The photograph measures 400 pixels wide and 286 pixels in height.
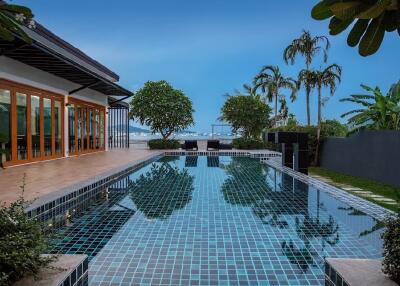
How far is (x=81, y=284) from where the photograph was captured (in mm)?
3082

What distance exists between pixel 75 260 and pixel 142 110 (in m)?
20.9

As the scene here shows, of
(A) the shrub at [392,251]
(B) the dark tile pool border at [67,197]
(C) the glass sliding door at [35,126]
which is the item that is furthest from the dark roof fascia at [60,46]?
(A) the shrub at [392,251]

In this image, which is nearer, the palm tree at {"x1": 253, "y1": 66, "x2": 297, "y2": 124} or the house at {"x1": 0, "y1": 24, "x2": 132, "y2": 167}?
the house at {"x1": 0, "y1": 24, "x2": 132, "y2": 167}

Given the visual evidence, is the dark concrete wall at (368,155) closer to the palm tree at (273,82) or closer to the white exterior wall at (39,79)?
the white exterior wall at (39,79)

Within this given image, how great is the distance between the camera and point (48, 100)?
14.4 meters

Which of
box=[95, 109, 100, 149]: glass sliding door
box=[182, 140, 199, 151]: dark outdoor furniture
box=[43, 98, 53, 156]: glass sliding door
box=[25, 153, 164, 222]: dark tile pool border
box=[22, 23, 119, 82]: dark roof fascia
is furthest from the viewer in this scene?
box=[182, 140, 199, 151]: dark outdoor furniture

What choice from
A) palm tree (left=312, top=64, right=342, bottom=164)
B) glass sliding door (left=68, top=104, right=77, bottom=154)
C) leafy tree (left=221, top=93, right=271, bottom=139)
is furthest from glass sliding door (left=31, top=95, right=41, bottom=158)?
leafy tree (left=221, top=93, right=271, bottom=139)

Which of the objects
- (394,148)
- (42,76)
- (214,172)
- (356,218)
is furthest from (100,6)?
(356,218)

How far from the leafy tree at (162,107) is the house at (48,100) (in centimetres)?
230

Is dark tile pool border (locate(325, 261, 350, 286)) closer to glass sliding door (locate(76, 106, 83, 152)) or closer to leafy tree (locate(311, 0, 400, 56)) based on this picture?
leafy tree (locate(311, 0, 400, 56))

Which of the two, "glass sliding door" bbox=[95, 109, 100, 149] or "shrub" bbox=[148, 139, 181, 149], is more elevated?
"glass sliding door" bbox=[95, 109, 100, 149]

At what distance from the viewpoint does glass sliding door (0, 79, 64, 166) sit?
11.5m

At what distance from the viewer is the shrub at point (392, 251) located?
8.14ft

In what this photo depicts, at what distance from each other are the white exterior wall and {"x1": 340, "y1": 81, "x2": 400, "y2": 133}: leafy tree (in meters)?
10.8
